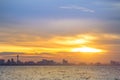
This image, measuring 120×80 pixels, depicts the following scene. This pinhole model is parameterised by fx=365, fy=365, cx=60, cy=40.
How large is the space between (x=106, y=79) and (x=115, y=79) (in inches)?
113

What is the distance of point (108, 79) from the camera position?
114438 millimetres

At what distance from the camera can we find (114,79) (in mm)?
113375

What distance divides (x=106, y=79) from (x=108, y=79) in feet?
2.04

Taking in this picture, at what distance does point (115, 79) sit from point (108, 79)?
90.4 inches

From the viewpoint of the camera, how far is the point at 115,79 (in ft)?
372

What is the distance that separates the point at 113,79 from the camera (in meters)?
113

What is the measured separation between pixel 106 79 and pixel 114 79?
8.53 feet

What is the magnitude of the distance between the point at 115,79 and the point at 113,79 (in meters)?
0.74

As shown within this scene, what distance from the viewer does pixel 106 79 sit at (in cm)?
11450

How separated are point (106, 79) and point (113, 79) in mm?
2455
